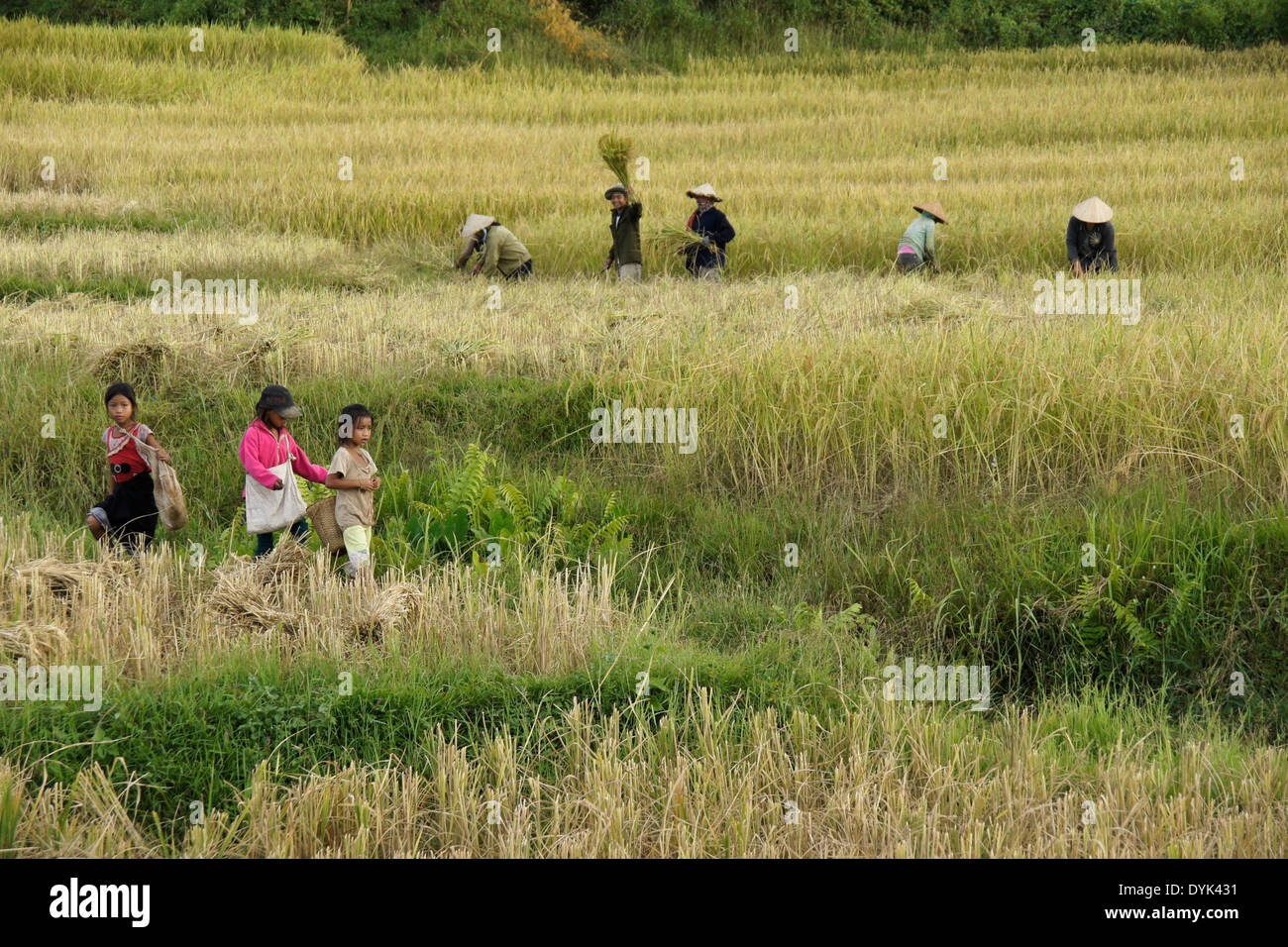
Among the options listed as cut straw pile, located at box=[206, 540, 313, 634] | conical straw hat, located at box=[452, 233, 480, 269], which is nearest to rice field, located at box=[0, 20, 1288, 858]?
cut straw pile, located at box=[206, 540, 313, 634]

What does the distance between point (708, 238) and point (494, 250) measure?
218 cm

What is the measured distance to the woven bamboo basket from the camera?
573 centimetres

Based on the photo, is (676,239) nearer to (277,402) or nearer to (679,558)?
(679,558)

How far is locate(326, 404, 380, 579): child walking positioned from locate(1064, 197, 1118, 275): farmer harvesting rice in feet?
24.6

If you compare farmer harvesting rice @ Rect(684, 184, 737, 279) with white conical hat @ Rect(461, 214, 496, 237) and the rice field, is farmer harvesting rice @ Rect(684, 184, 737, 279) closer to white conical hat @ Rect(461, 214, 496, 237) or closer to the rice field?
the rice field

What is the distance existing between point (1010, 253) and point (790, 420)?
21.7 feet

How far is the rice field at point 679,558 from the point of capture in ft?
12.6

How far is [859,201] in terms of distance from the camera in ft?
47.2

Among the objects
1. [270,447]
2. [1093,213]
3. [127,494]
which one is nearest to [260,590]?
[270,447]

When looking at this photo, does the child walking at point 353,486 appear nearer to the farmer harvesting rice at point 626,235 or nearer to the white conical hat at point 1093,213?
the farmer harvesting rice at point 626,235

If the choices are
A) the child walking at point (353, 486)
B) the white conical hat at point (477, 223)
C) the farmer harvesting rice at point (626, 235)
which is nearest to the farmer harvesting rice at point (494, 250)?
the white conical hat at point (477, 223)

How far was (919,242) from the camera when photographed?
1165 centimetres

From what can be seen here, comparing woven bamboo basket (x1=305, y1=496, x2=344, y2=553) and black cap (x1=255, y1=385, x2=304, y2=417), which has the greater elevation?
black cap (x1=255, y1=385, x2=304, y2=417)

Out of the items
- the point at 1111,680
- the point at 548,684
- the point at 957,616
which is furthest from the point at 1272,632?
the point at 548,684
